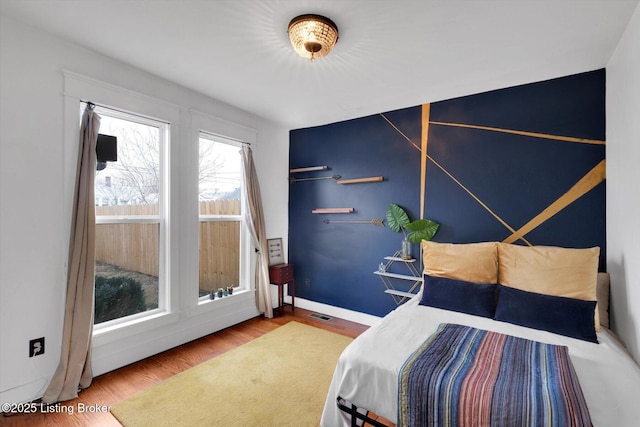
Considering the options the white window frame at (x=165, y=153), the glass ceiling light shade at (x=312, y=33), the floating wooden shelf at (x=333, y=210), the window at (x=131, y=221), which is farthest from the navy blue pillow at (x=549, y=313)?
the window at (x=131, y=221)

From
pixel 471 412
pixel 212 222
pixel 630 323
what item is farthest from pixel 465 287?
pixel 212 222

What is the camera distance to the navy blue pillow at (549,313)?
194cm

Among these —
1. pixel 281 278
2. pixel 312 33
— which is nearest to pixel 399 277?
pixel 281 278

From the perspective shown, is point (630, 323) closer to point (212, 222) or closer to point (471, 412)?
point (471, 412)

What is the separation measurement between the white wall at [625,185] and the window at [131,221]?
3.64 metres

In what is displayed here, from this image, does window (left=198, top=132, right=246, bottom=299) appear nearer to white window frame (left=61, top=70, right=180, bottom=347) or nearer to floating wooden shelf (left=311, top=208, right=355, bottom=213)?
white window frame (left=61, top=70, right=180, bottom=347)

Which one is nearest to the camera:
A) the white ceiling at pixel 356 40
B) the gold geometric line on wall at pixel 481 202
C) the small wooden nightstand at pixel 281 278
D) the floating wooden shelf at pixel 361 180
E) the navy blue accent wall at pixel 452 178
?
the white ceiling at pixel 356 40

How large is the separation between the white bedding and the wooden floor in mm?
1485

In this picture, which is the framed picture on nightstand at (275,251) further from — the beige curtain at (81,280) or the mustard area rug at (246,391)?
the beige curtain at (81,280)

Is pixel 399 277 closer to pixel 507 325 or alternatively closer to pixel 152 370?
pixel 507 325

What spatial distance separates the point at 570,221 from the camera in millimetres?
2541

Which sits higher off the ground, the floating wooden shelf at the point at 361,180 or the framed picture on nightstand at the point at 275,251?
the floating wooden shelf at the point at 361,180

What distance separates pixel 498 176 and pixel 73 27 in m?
3.68

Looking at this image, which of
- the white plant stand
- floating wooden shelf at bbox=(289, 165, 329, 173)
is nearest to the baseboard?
the white plant stand
